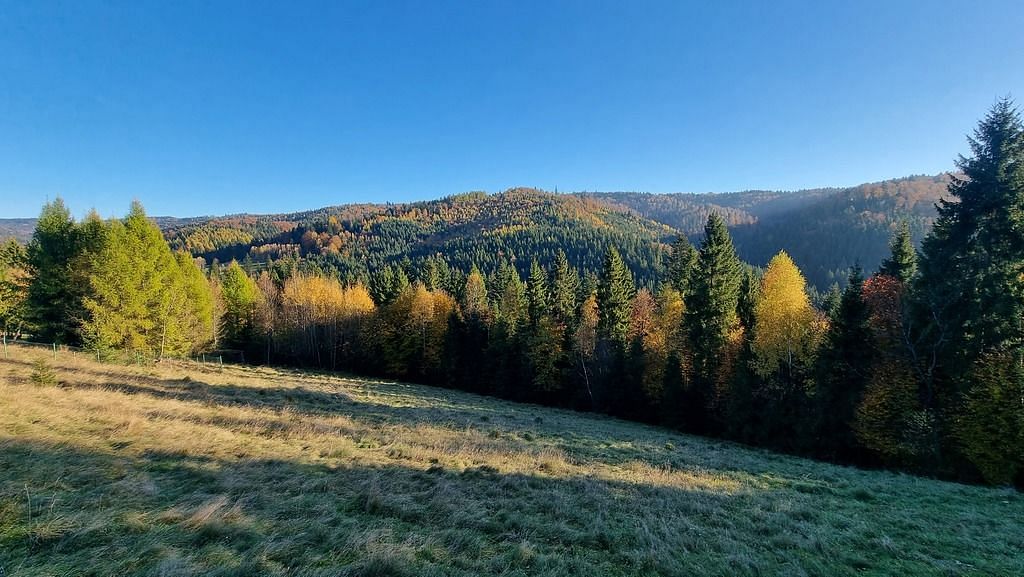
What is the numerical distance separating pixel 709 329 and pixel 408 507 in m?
28.3

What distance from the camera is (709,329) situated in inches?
1211

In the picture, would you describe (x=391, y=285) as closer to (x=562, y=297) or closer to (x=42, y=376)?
(x=562, y=297)

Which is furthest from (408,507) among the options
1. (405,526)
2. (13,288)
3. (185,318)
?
(13,288)

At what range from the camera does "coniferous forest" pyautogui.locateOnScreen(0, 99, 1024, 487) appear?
1792 centimetres

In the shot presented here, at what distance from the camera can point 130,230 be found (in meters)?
28.3

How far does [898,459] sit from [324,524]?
2614 cm

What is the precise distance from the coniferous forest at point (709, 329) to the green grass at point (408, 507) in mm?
6277

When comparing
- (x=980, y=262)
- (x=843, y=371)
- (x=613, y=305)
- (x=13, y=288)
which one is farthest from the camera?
(x=613, y=305)

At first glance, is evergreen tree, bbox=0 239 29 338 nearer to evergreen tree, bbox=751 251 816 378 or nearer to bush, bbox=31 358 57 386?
bush, bbox=31 358 57 386

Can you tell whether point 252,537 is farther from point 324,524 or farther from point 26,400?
point 26,400

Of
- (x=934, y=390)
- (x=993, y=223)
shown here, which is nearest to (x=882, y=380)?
(x=934, y=390)

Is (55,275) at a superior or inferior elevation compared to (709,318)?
superior

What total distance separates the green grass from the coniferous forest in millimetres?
6277

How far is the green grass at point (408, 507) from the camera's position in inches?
215
